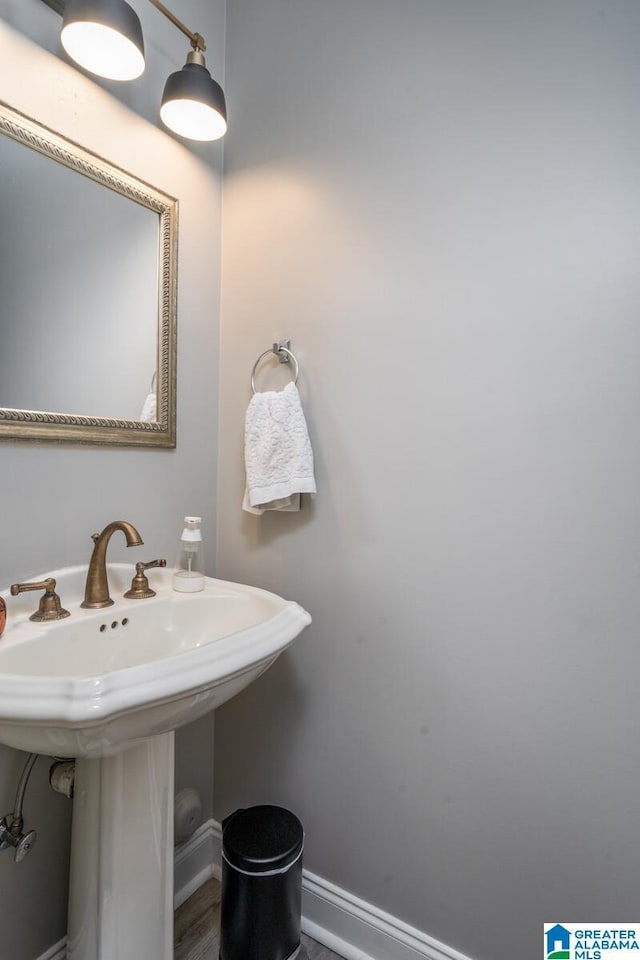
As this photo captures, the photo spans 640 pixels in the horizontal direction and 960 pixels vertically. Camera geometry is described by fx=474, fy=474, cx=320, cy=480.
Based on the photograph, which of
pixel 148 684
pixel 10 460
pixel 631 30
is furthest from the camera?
pixel 10 460

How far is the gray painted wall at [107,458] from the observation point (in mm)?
956

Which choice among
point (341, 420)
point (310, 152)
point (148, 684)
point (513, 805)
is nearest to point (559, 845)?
point (513, 805)

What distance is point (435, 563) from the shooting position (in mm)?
1061

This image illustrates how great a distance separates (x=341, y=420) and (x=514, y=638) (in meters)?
0.63

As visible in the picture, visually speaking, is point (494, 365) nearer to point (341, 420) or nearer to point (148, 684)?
point (341, 420)

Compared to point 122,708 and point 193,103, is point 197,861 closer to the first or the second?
point 122,708

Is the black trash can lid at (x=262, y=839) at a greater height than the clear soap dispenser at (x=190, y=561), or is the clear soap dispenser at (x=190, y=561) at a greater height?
the clear soap dispenser at (x=190, y=561)

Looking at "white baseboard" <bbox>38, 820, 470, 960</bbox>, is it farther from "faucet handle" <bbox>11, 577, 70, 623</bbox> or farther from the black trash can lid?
"faucet handle" <bbox>11, 577, 70, 623</bbox>

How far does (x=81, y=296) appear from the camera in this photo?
108 cm

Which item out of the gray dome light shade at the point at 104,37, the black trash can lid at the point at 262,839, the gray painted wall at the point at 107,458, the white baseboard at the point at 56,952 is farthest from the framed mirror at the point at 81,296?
the white baseboard at the point at 56,952

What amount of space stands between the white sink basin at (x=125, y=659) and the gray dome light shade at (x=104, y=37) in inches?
42.3

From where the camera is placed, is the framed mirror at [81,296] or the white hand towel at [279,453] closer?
the framed mirror at [81,296]

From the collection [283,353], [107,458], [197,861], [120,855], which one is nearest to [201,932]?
[197,861]

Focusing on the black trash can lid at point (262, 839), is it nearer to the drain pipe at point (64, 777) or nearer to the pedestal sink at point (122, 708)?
the pedestal sink at point (122, 708)
